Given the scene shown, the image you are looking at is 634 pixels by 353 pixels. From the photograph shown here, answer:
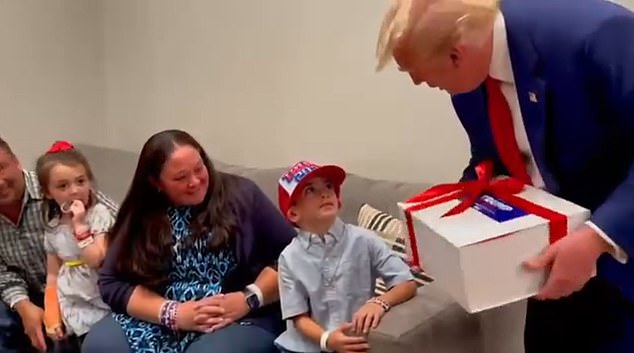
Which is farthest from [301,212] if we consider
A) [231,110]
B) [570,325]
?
[231,110]

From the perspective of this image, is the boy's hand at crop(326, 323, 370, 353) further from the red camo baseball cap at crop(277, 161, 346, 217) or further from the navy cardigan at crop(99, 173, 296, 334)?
the navy cardigan at crop(99, 173, 296, 334)

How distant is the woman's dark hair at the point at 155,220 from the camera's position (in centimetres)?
233

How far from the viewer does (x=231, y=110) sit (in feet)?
11.0

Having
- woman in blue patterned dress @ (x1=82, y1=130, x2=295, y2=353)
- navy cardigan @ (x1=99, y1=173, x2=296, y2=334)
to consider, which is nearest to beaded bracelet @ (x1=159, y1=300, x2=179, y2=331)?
woman in blue patterned dress @ (x1=82, y1=130, x2=295, y2=353)

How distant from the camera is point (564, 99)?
1351 mm

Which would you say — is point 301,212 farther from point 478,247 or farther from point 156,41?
point 156,41

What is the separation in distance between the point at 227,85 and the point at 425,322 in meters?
1.68

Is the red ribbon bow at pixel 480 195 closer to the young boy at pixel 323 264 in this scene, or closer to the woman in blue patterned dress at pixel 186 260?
the young boy at pixel 323 264

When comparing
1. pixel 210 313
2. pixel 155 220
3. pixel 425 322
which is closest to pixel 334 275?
pixel 425 322

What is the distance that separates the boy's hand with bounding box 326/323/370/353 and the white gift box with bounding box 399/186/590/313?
0.46 m

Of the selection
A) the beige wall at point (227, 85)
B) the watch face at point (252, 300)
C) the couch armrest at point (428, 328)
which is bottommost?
the watch face at point (252, 300)

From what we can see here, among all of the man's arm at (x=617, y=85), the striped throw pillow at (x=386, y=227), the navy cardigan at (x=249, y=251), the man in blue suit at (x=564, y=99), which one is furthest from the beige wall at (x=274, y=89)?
the man's arm at (x=617, y=85)

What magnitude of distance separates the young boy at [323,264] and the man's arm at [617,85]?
2.55 feet

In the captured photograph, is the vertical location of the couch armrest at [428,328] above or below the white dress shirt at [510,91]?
below
